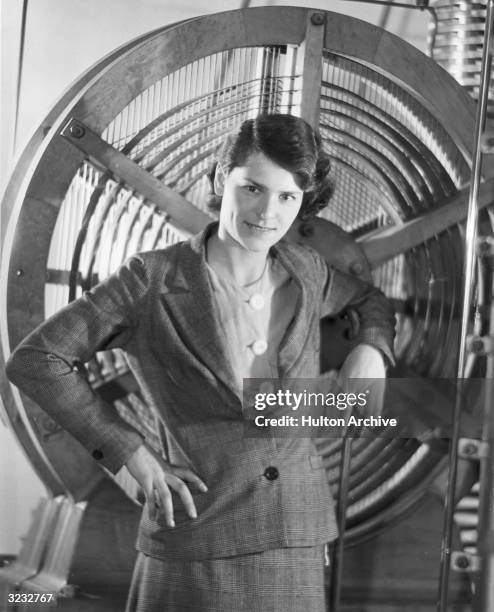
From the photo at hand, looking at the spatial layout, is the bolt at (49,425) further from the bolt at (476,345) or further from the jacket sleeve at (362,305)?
the bolt at (476,345)

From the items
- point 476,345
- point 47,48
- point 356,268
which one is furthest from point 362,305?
point 47,48

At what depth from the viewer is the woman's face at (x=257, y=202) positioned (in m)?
1.14

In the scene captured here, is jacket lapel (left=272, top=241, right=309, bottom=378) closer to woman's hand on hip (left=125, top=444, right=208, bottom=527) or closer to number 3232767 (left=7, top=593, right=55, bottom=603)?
woman's hand on hip (left=125, top=444, right=208, bottom=527)

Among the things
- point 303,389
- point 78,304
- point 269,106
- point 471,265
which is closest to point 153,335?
point 78,304

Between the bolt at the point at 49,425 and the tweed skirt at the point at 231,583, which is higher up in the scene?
the bolt at the point at 49,425

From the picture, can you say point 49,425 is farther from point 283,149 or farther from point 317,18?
point 317,18

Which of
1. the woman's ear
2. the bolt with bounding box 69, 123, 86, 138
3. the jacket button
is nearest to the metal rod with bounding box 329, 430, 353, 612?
the jacket button

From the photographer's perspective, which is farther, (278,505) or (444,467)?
(444,467)

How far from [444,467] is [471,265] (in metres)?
0.27

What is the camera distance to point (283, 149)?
1154 mm

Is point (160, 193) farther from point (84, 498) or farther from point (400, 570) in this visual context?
point (400, 570)

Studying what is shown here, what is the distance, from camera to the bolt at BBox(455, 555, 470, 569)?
1.30m

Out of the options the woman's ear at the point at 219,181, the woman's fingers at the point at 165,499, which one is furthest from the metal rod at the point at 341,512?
the woman's ear at the point at 219,181

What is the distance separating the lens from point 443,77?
4.15 ft
